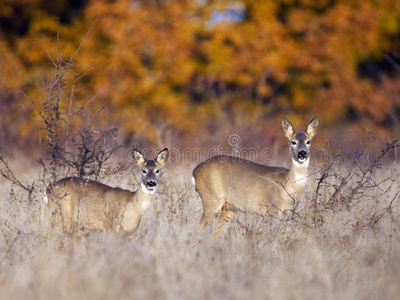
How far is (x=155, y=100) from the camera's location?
1552 centimetres

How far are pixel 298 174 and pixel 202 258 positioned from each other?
2.25 metres

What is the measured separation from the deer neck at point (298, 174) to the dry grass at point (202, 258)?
0.31 meters

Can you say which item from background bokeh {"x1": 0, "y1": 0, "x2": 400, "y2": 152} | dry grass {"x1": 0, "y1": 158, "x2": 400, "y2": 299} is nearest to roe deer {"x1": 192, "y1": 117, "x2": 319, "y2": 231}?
dry grass {"x1": 0, "y1": 158, "x2": 400, "y2": 299}

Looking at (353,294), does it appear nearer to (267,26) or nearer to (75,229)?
(75,229)

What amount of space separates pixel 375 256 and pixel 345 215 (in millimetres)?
1083

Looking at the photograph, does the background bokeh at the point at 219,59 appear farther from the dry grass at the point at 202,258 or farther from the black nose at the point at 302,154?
the dry grass at the point at 202,258

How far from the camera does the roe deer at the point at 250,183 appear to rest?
6.88 metres

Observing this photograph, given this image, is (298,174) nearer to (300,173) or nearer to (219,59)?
(300,173)

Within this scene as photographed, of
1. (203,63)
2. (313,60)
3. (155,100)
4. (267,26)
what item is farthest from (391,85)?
(155,100)

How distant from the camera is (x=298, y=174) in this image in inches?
272

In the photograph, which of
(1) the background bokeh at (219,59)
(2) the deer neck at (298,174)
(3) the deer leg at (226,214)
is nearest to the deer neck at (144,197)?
(3) the deer leg at (226,214)

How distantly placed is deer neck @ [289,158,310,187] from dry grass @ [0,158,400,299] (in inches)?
12.2

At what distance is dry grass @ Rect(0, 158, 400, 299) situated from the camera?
162 inches

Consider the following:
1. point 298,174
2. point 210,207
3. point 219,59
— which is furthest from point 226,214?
point 219,59
